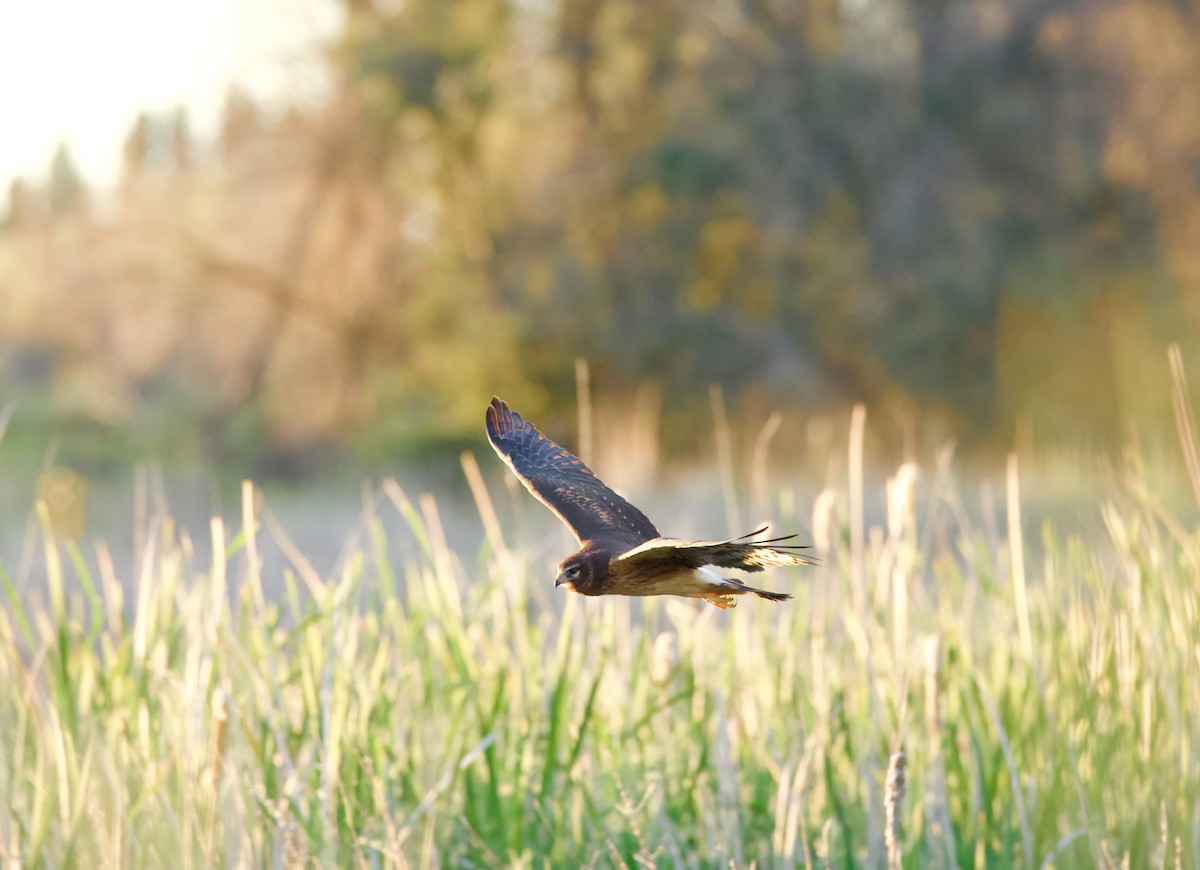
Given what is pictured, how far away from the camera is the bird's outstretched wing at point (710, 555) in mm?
1212

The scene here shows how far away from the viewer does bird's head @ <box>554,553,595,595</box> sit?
150 centimetres

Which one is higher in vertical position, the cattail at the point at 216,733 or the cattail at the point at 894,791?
the cattail at the point at 216,733

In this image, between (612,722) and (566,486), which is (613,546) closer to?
(566,486)

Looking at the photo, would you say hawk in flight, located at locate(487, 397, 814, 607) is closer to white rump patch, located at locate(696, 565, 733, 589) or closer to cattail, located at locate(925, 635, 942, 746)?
white rump patch, located at locate(696, 565, 733, 589)

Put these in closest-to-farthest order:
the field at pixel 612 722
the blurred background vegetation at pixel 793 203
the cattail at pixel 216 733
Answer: the cattail at pixel 216 733 → the field at pixel 612 722 → the blurred background vegetation at pixel 793 203

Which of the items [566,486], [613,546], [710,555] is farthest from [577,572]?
[566,486]

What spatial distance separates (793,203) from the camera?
12203 millimetres

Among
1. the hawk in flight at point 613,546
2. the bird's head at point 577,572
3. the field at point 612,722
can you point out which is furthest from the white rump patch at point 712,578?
the field at point 612,722

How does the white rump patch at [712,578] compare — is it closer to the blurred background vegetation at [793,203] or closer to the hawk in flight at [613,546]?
the hawk in flight at [613,546]

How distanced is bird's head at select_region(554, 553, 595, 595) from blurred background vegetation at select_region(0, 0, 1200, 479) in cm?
1040

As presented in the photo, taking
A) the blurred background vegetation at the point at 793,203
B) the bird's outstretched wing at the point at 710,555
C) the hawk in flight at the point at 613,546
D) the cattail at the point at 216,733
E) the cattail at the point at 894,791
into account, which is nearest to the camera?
the bird's outstretched wing at the point at 710,555

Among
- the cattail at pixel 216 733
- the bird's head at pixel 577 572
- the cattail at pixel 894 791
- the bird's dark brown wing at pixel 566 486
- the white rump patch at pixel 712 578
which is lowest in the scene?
the cattail at pixel 894 791

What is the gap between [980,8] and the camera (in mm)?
12102

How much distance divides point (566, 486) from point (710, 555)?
1.59 feet
